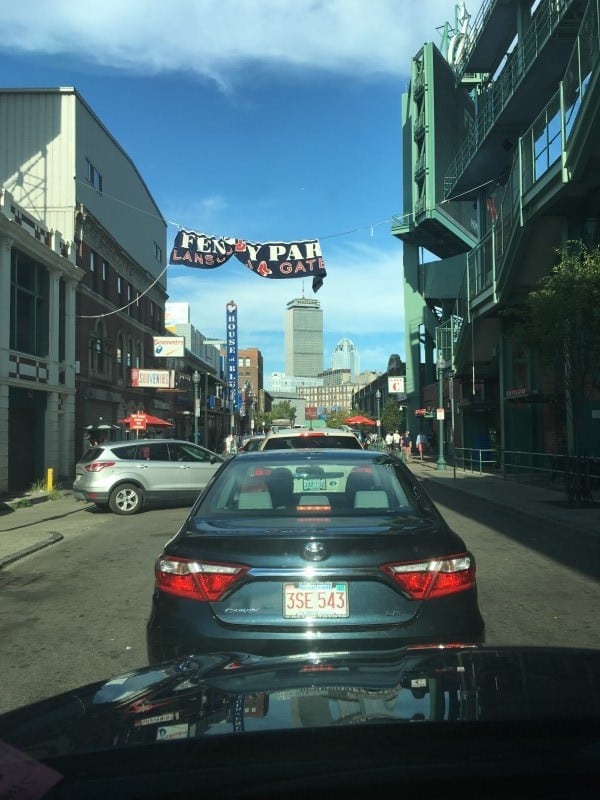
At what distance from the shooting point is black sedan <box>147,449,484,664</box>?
3.38 m

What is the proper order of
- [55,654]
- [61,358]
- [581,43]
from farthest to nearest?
[61,358], [581,43], [55,654]

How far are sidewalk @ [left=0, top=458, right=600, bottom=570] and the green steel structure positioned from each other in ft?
8.19

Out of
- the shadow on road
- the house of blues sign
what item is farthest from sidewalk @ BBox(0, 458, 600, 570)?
the house of blues sign

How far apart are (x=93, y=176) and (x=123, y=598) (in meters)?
25.6

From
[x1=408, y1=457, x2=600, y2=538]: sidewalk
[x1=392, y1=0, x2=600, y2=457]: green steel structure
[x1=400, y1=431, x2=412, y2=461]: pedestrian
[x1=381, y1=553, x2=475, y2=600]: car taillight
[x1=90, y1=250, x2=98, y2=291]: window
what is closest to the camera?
[x1=381, y1=553, x2=475, y2=600]: car taillight

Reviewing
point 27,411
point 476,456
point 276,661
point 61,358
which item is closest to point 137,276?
point 61,358

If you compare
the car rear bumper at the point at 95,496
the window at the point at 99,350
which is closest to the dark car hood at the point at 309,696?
the car rear bumper at the point at 95,496

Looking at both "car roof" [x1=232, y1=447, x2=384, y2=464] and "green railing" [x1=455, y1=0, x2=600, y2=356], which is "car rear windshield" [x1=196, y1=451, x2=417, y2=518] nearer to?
"car roof" [x1=232, y1=447, x2=384, y2=464]

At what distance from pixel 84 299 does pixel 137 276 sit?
943 centimetres

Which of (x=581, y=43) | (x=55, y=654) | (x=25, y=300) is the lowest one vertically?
(x=55, y=654)

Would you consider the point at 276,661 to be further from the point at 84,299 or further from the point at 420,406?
the point at 420,406

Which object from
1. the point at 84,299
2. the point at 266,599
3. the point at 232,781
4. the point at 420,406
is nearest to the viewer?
the point at 232,781

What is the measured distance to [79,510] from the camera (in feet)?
53.5

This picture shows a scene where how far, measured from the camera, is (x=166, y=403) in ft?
147
